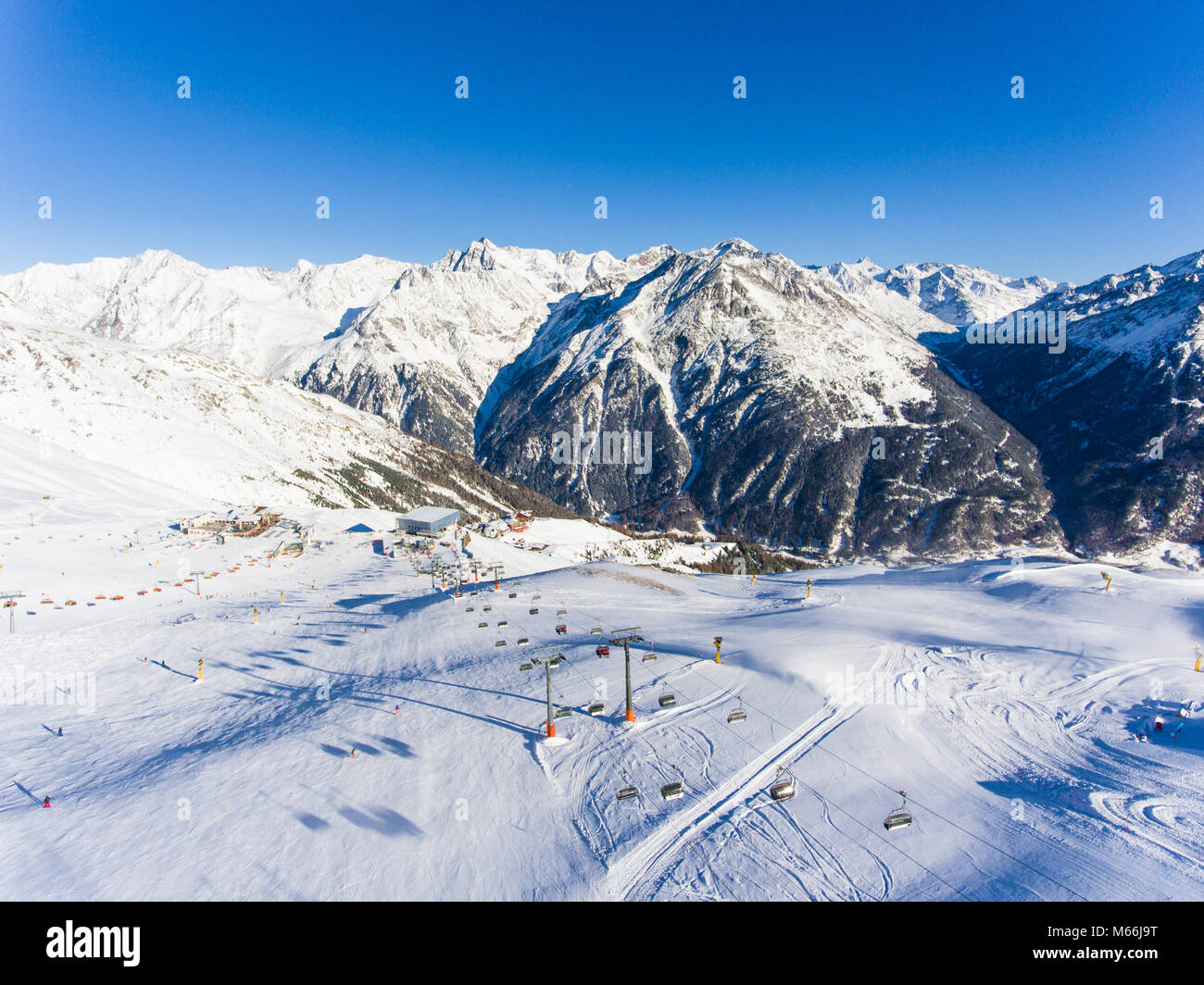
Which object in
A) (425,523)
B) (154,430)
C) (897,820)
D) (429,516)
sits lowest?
(897,820)

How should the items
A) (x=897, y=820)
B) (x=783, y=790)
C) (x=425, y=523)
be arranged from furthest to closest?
(x=425, y=523)
(x=783, y=790)
(x=897, y=820)

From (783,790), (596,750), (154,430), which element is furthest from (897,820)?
(154,430)

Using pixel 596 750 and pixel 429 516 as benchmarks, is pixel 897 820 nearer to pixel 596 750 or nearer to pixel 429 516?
pixel 596 750

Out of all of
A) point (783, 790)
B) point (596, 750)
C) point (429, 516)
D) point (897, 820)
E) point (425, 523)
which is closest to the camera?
point (897, 820)

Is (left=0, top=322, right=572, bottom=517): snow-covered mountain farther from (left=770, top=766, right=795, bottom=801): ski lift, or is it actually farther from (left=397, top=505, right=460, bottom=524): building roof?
(left=770, top=766, right=795, bottom=801): ski lift

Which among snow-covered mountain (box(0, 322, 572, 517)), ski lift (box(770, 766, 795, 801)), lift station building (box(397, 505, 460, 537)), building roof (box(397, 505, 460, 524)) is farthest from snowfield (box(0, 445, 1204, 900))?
snow-covered mountain (box(0, 322, 572, 517))

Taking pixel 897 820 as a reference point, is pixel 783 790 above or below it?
above

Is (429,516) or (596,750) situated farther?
(429,516)
